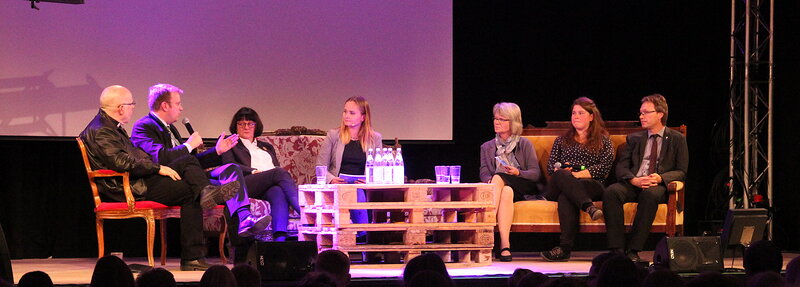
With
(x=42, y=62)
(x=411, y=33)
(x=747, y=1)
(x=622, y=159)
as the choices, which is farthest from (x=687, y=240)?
(x=42, y=62)

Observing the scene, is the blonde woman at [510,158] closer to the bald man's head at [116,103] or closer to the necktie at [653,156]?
the necktie at [653,156]

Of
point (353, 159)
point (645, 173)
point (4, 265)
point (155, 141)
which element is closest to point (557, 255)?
point (645, 173)

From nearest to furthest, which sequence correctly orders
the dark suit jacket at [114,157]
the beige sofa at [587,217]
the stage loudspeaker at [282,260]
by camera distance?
the stage loudspeaker at [282,260], the dark suit jacket at [114,157], the beige sofa at [587,217]

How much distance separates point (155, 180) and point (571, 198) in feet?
8.77

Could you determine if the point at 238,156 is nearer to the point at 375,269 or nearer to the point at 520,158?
the point at 375,269

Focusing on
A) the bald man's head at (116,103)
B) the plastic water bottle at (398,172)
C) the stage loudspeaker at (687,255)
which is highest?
the bald man's head at (116,103)

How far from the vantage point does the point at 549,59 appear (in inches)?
321

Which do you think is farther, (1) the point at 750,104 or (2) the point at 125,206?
(1) the point at 750,104

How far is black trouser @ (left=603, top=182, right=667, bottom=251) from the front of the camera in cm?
653

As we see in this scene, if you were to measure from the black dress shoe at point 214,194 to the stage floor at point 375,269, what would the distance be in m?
0.41

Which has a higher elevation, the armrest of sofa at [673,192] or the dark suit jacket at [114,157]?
the dark suit jacket at [114,157]

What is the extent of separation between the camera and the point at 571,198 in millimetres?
6602

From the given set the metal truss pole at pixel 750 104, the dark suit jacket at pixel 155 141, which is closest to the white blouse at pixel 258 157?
the dark suit jacket at pixel 155 141

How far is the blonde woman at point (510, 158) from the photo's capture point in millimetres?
6875
